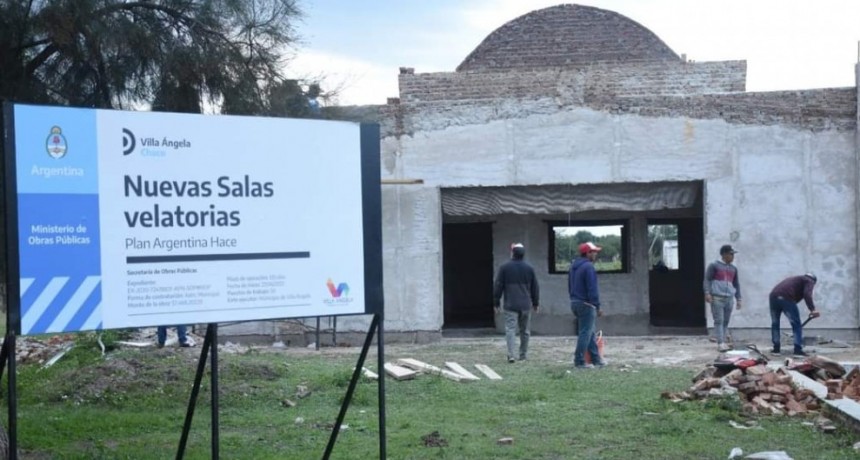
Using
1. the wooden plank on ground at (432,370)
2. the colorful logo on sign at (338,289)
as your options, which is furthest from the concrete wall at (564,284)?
the colorful logo on sign at (338,289)

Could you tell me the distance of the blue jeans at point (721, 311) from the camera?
17.0 metres

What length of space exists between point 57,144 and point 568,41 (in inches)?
978

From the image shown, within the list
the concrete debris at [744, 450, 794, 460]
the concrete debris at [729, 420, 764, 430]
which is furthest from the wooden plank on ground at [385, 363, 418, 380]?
the concrete debris at [744, 450, 794, 460]

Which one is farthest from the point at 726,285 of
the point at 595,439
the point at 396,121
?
the point at 595,439

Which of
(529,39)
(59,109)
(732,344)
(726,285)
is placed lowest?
(732,344)

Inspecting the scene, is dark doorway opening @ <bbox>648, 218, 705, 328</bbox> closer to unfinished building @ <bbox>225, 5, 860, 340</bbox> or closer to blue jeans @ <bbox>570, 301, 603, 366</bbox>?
unfinished building @ <bbox>225, 5, 860, 340</bbox>

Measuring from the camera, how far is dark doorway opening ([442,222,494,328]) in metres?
27.8

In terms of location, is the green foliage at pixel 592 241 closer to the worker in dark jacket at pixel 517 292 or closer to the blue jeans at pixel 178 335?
the worker in dark jacket at pixel 517 292

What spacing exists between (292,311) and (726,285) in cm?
1190

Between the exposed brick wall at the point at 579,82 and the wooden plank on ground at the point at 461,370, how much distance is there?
7.07 meters

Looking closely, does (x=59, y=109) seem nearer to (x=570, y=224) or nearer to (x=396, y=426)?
(x=396, y=426)

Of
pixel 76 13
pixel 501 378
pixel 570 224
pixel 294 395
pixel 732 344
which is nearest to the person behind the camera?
pixel 76 13

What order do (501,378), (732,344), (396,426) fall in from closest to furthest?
(396,426) < (501,378) < (732,344)

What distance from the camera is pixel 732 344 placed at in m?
18.3
